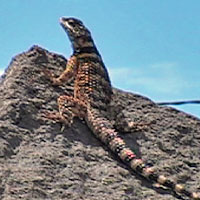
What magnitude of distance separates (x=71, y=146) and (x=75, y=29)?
167 centimetres

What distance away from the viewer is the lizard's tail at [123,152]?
378 cm

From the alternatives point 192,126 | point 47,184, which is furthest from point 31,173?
point 192,126

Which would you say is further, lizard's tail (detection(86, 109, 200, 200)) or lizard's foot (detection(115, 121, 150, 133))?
lizard's foot (detection(115, 121, 150, 133))

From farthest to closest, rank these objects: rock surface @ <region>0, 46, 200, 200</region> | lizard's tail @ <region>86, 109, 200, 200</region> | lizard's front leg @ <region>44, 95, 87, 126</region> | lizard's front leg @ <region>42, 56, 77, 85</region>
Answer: lizard's front leg @ <region>42, 56, 77, 85</region> → lizard's front leg @ <region>44, 95, 87, 126</region> → lizard's tail @ <region>86, 109, 200, 200</region> → rock surface @ <region>0, 46, 200, 200</region>

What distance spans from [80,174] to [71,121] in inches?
26.9

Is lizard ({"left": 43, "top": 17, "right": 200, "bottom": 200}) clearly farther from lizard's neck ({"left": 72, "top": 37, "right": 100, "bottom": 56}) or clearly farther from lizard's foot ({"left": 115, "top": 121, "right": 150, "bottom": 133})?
lizard's foot ({"left": 115, "top": 121, "right": 150, "bottom": 133})

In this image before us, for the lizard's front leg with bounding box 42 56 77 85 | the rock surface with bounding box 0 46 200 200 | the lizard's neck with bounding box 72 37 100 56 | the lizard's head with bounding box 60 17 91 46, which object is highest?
the lizard's head with bounding box 60 17 91 46

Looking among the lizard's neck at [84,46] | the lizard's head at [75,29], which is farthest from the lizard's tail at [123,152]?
the lizard's head at [75,29]

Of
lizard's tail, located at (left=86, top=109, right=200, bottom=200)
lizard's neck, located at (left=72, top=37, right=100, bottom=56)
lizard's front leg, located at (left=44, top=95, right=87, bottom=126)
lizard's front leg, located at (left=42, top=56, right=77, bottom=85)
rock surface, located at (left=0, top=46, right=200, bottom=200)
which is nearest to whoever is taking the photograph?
rock surface, located at (left=0, top=46, right=200, bottom=200)

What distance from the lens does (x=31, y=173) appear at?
11.1ft

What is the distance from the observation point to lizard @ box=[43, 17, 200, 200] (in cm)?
387

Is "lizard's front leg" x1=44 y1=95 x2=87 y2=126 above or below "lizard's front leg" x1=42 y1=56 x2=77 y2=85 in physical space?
below

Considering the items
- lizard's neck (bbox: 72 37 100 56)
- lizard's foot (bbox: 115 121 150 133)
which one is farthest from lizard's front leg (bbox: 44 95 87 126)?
lizard's neck (bbox: 72 37 100 56)

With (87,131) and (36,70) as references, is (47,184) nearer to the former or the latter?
(87,131)
